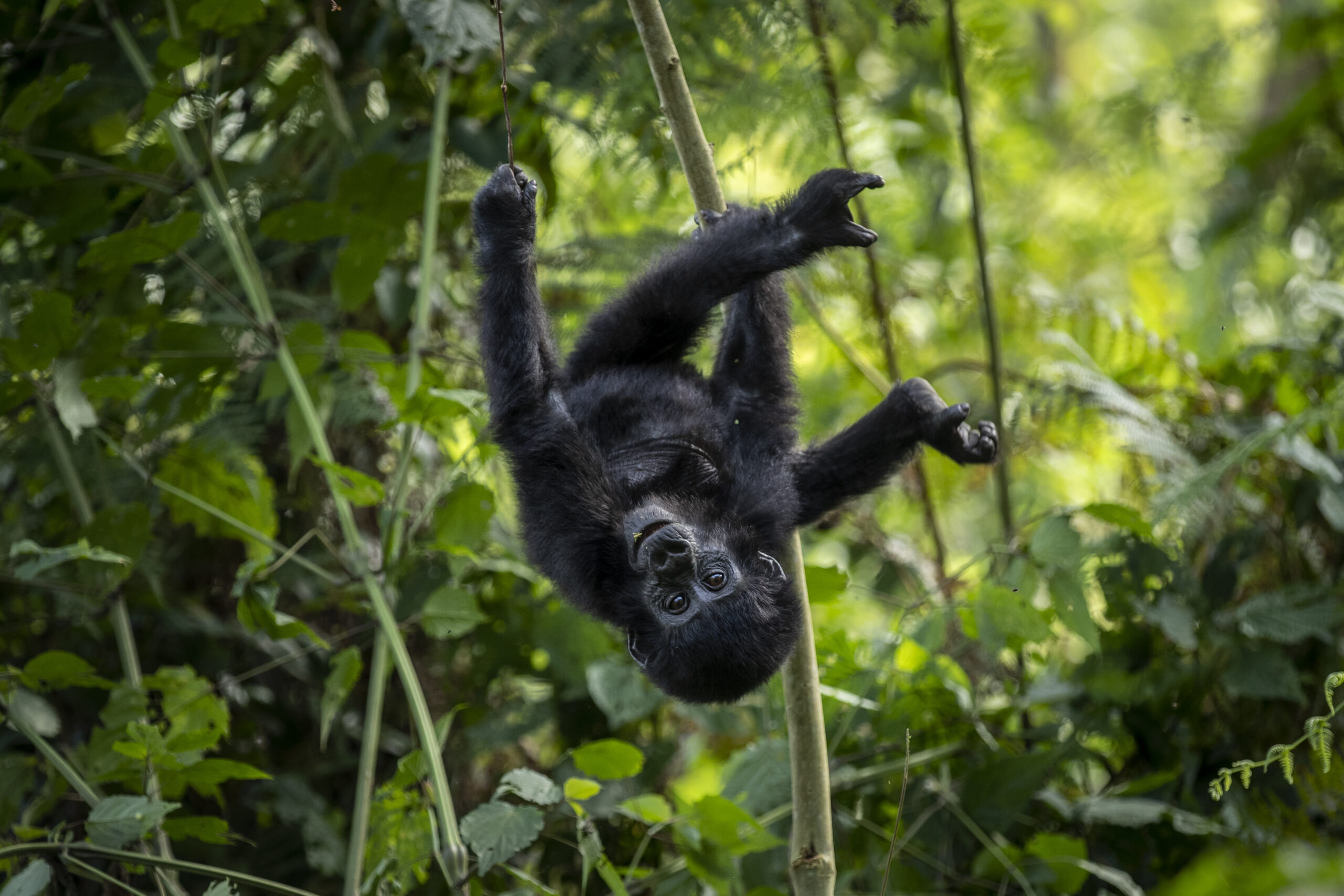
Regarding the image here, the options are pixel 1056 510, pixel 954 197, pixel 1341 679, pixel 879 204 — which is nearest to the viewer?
pixel 1341 679

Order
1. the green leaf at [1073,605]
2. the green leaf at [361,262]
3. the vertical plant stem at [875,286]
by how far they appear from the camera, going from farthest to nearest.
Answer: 1. the vertical plant stem at [875,286]
2. the green leaf at [361,262]
3. the green leaf at [1073,605]

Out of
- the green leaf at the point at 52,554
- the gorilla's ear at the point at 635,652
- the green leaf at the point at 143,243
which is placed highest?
the green leaf at the point at 143,243

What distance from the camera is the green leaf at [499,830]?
2.07m

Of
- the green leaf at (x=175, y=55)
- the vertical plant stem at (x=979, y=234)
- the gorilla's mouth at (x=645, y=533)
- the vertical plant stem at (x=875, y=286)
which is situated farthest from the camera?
the vertical plant stem at (x=875, y=286)

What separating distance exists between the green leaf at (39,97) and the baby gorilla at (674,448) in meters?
1.18

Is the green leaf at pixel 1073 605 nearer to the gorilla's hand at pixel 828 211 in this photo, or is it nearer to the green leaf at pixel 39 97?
the gorilla's hand at pixel 828 211

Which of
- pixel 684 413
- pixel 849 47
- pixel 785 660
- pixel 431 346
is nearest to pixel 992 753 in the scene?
pixel 785 660

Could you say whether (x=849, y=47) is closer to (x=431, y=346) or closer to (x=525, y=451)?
(x=431, y=346)

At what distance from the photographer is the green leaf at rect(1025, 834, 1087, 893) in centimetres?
275

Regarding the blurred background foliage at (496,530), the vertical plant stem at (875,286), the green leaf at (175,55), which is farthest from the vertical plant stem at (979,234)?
the green leaf at (175,55)

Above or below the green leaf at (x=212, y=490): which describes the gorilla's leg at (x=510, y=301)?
above

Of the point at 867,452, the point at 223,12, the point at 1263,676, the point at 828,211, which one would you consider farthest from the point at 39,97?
the point at 1263,676

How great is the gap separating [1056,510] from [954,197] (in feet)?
11.9

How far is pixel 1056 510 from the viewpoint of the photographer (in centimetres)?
276
